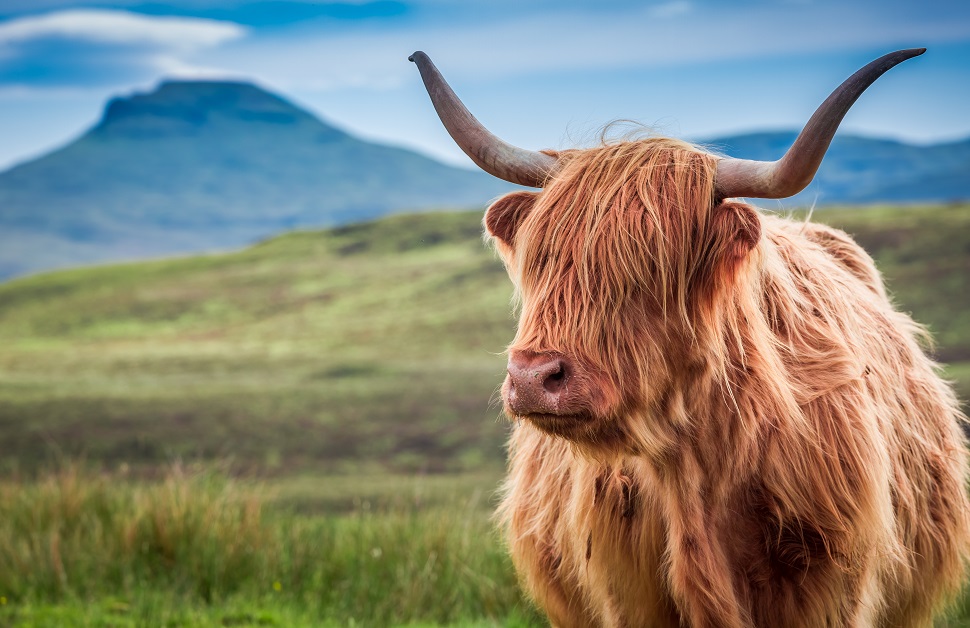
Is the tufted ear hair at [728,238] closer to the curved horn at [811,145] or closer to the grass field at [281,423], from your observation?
the curved horn at [811,145]

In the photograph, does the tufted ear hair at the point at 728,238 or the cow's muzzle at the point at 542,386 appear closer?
the cow's muzzle at the point at 542,386

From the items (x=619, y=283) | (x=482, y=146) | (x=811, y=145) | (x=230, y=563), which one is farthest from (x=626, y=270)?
(x=230, y=563)

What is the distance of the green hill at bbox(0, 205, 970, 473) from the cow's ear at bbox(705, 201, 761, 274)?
259 inches

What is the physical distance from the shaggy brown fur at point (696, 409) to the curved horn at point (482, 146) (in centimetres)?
8

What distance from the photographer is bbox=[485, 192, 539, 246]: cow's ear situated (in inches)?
114

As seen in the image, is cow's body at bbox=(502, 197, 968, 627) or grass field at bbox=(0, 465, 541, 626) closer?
cow's body at bbox=(502, 197, 968, 627)

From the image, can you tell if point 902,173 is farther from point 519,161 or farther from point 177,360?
point 519,161

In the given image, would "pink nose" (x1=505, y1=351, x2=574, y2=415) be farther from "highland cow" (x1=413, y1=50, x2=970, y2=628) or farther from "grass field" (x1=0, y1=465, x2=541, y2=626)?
"grass field" (x1=0, y1=465, x2=541, y2=626)

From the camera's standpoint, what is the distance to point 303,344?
74.4 ft

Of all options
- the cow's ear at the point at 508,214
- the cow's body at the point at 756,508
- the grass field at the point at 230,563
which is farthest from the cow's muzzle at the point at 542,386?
the grass field at the point at 230,563

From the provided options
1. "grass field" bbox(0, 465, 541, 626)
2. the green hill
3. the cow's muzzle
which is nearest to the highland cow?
the cow's muzzle

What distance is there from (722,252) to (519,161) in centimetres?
71

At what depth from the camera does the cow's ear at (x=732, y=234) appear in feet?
8.07

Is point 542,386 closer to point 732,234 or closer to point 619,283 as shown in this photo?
point 619,283
